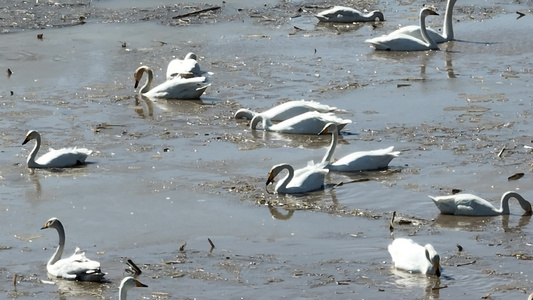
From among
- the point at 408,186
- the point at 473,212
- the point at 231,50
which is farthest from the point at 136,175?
the point at 231,50

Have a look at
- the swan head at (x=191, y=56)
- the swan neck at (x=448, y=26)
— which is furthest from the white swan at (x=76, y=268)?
the swan neck at (x=448, y=26)

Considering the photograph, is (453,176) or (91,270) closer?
(91,270)

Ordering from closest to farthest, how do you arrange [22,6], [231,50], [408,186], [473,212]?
[473,212], [408,186], [231,50], [22,6]

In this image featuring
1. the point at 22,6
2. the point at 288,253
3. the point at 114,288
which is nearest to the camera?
the point at 114,288

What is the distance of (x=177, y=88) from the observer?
18703mm

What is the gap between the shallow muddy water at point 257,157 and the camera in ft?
36.2

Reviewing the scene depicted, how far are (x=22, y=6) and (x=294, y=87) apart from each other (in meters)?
9.88

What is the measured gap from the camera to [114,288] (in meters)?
10.7

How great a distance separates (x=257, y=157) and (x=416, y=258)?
464 cm

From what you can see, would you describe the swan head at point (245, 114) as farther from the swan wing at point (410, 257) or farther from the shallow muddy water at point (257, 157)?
the swan wing at point (410, 257)

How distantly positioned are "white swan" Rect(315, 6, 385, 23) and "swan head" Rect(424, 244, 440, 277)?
46.6 ft

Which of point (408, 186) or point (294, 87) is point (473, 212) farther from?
point (294, 87)

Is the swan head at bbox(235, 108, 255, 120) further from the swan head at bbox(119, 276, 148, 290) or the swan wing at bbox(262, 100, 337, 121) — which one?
the swan head at bbox(119, 276, 148, 290)

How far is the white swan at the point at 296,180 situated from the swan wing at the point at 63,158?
103 inches
